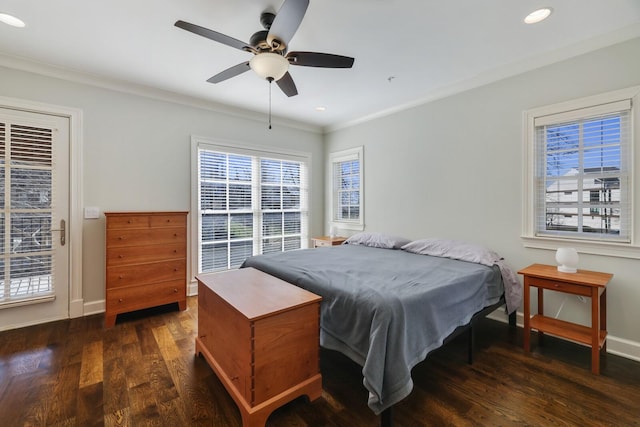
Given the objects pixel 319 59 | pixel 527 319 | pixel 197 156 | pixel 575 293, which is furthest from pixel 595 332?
pixel 197 156

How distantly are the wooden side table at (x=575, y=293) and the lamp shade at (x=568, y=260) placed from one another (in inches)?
2.1

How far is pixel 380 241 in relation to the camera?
12.1 feet

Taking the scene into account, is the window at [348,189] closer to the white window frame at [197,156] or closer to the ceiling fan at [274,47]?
the white window frame at [197,156]

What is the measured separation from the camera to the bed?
1565 mm

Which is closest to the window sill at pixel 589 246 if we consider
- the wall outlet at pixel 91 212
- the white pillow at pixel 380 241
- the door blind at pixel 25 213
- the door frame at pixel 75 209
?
the white pillow at pixel 380 241

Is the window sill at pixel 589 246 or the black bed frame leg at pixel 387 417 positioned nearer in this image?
the black bed frame leg at pixel 387 417

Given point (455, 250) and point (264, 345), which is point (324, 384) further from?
point (455, 250)

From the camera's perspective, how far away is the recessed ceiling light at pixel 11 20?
85.5 inches

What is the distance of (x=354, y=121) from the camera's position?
473 cm

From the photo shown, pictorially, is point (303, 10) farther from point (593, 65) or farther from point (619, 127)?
point (619, 127)

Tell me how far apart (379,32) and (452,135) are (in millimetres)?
1642

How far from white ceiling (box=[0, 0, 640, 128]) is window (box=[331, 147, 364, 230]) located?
1.44m

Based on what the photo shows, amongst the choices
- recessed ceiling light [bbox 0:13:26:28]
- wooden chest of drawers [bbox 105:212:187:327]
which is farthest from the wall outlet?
recessed ceiling light [bbox 0:13:26:28]

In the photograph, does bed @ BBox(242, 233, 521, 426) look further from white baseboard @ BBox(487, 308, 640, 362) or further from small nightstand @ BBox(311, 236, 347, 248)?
small nightstand @ BBox(311, 236, 347, 248)
